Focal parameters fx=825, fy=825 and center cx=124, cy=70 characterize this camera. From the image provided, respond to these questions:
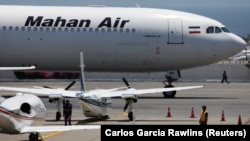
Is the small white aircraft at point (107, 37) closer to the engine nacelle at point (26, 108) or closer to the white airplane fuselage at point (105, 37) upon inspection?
the white airplane fuselage at point (105, 37)

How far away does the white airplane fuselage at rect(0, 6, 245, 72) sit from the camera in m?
51.8

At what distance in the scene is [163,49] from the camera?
52125mm

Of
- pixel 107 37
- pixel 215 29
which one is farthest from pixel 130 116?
pixel 215 29

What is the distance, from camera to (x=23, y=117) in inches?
1038

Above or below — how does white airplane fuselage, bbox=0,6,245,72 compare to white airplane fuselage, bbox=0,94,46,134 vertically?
above

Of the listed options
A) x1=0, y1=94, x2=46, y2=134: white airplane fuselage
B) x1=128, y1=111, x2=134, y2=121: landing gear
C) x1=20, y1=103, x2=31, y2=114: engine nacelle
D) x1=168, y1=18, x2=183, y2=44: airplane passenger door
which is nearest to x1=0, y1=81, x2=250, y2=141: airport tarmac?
x1=128, y1=111, x2=134, y2=121: landing gear

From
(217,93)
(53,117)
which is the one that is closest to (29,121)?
(53,117)

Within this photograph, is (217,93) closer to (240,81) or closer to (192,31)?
(192,31)

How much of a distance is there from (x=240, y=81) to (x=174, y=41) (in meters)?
33.4
